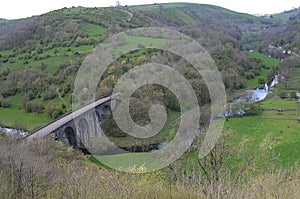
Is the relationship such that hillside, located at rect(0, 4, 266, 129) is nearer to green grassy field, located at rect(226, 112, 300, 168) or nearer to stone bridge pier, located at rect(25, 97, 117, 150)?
stone bridge pier, located at rect(25, 97, 117, 150)

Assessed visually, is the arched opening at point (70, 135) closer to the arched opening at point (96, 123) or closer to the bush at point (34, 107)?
the arched opening at point (96, 123)

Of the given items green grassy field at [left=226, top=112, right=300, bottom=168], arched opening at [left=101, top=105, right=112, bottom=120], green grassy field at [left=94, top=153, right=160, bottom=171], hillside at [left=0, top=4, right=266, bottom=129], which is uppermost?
hillside at [left=0, top=4, right=266, bottom=129]

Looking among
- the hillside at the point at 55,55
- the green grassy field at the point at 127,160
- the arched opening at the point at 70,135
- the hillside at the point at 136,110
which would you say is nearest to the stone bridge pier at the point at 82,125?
the arched opening at the point at 70,135

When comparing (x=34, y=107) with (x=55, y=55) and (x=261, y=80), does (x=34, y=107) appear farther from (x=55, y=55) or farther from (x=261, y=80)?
(x=261, y=80)

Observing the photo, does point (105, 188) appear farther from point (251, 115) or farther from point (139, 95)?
point (251, 115)

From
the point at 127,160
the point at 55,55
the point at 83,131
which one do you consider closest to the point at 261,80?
the point at 55,55

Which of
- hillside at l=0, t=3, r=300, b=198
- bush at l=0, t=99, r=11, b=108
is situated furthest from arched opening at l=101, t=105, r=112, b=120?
bush at l=0, t=99, r=11, b=108

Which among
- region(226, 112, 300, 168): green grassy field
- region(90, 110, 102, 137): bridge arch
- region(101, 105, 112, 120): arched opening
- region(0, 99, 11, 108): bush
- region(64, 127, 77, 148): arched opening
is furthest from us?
region(0, 99, 11, 108): bush

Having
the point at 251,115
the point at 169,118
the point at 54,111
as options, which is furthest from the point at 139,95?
the point at 251,115
